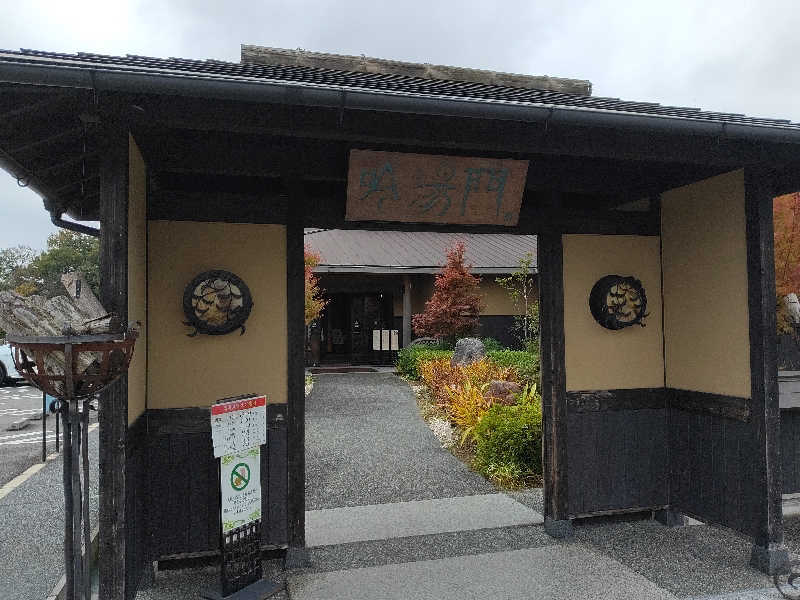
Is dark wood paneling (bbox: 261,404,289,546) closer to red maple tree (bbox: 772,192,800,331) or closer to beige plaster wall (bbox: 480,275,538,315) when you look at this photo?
red maple tree (bbox: 772,192,800,331)

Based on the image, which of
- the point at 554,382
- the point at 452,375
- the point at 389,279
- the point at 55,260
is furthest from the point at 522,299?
the point at 55,260

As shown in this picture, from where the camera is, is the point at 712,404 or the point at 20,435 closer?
the point at 712,404

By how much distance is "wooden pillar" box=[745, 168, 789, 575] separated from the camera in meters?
3.80

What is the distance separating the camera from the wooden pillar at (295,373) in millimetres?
3949

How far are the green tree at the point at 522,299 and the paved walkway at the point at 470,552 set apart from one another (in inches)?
357

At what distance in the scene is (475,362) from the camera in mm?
11289

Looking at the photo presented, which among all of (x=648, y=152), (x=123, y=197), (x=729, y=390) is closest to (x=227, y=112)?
(x=123, y=197)

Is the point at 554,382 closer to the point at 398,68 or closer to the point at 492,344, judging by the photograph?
the point at 398,68

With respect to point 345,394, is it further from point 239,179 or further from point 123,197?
point 123,197

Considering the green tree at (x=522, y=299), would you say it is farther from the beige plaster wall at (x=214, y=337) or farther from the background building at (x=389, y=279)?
the beige plaster wall at (x=214, y=337)

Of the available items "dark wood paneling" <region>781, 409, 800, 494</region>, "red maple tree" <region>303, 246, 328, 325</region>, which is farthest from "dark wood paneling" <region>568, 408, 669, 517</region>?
"red maple tree" <region>303, 246, 328, 325</region>

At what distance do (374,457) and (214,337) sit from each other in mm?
3887

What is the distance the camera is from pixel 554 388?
455 cm

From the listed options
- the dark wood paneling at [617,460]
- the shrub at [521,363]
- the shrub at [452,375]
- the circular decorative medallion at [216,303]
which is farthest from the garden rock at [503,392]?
the circular decorative medallion at [216,303]
